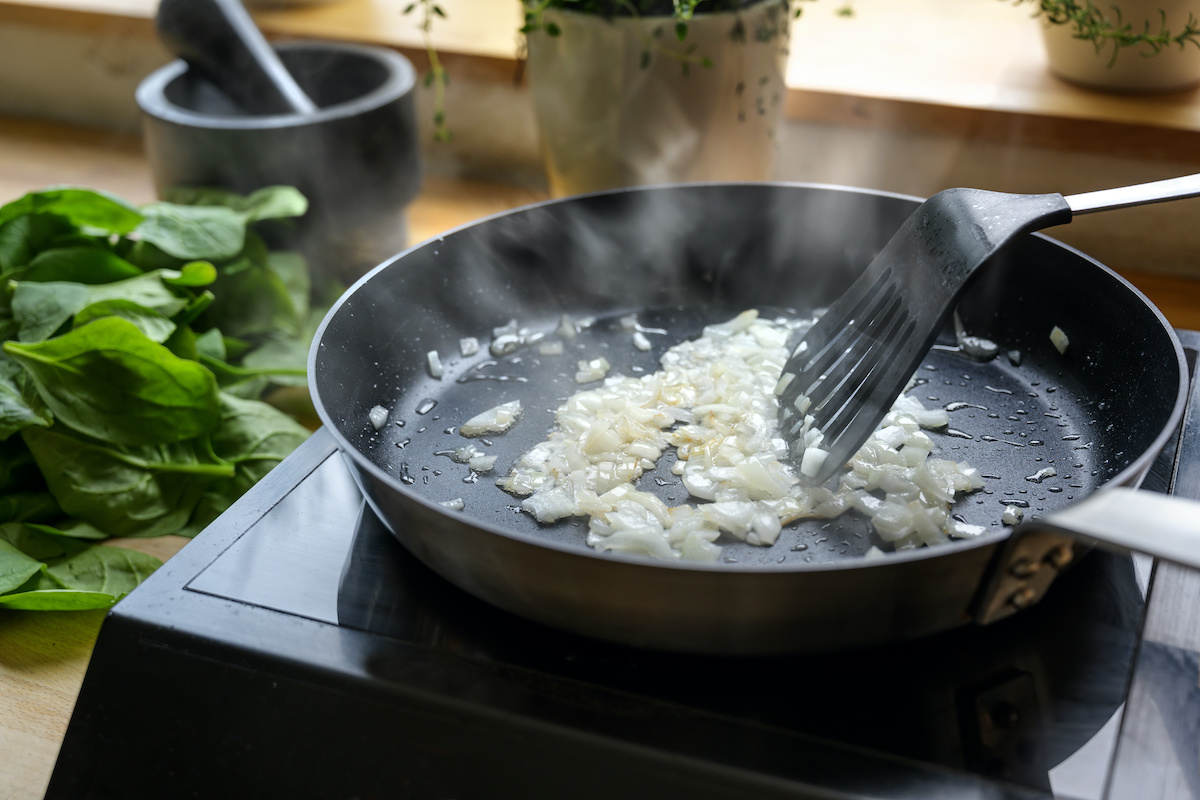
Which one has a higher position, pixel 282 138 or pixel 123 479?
pixel 282 138

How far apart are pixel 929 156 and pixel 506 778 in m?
0.90

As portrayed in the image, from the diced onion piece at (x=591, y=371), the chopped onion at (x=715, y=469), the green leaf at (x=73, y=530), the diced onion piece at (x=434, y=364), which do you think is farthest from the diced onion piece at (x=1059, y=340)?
the green leaf at (x=73, y=530)

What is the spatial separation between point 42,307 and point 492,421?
1.24 feet

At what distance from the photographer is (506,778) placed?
471 millimetres

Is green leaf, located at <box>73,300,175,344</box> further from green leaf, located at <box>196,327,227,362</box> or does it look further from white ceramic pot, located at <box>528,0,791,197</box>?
white ceramic pot, located at <box>528,0,791,197</box>

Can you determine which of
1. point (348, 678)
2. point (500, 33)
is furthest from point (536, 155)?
point (348, 678)

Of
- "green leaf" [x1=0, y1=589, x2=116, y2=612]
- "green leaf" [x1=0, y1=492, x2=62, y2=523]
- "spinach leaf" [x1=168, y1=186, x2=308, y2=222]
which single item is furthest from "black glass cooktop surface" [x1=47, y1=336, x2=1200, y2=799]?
"spinach leaf" [x1=168, y1=186, x2=308, y2=222]

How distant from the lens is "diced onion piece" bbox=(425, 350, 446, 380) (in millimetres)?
785

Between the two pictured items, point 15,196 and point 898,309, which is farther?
point 15,196

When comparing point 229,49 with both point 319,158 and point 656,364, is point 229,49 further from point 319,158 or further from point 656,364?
point 656,364

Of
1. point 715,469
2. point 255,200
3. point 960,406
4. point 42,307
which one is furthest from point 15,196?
point 960,406

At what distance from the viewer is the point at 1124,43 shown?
992mm

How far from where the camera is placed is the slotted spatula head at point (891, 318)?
0.58m

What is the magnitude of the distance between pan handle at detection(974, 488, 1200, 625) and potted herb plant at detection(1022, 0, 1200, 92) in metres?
0.76
